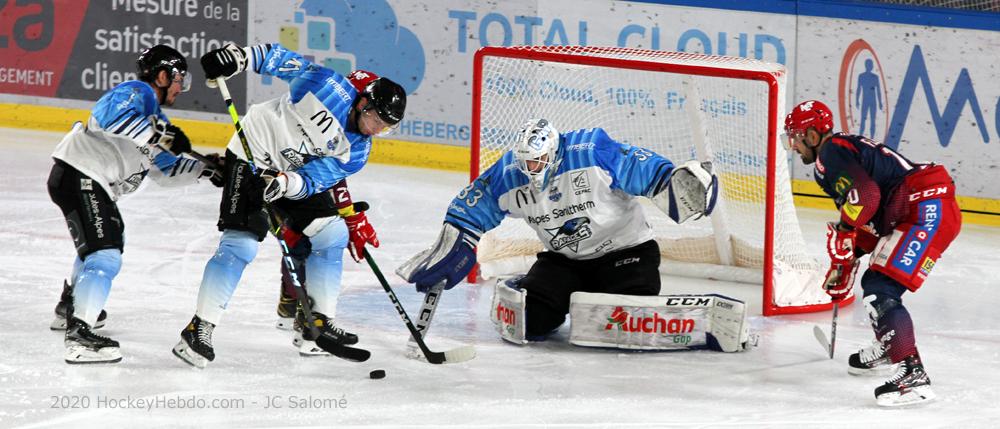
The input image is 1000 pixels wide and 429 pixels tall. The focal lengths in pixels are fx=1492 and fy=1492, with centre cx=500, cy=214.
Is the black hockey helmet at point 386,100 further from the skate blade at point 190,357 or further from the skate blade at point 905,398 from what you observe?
the skate blade at point 905,398

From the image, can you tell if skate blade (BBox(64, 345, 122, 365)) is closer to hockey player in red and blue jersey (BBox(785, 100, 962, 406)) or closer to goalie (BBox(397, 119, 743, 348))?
goalie (BBox(397, 119, 743, 348))

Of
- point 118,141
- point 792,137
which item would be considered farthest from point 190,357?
point 792,137

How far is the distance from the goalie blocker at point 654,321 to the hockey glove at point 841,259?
1.35ft

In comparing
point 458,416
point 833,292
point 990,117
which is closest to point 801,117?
point 833,292

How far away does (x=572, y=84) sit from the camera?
6.40 m

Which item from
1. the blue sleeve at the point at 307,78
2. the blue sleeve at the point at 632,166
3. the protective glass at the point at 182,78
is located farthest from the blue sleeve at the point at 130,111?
the blue sleeve at the point at 632,166

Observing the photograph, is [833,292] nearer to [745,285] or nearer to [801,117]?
[801,117]

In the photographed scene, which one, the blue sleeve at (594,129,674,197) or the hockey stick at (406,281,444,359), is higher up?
the blue sleeve at (594,129,674,197)

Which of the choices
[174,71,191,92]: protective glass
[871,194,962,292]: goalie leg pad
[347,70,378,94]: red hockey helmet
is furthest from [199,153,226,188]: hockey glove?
[871,194,962,292]: goalie leg pad

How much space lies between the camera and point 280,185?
4.51m

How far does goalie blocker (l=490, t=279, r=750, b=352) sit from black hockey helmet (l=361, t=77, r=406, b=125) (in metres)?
0.79

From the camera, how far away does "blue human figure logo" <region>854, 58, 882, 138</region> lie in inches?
297

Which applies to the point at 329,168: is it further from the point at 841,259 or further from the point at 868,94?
the point at 868,94

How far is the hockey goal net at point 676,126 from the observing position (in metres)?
5.88
